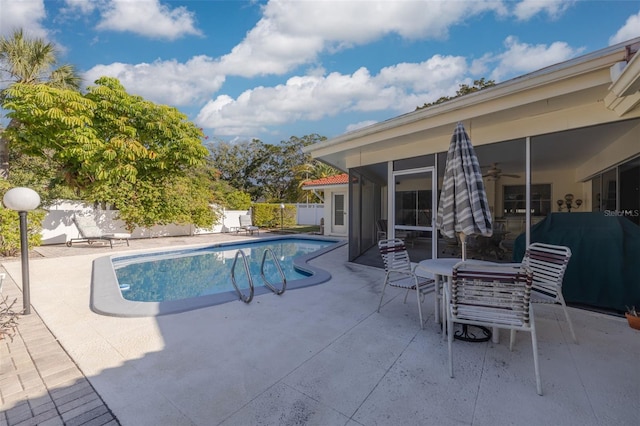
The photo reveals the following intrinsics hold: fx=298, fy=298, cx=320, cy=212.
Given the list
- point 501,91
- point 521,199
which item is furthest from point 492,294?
point 521,199

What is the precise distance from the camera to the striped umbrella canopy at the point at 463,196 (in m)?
3.43

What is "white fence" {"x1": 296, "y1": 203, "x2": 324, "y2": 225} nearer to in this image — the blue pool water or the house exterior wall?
the house exterior wall

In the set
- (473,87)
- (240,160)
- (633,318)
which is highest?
(473,87)

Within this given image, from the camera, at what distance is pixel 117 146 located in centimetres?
1235

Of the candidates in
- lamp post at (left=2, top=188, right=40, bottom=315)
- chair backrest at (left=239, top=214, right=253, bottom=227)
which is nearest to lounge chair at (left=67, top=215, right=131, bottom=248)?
chair backrest at (left=239, top=214, right=253, bottom=227)

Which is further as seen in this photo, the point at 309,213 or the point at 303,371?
the point at 309,213

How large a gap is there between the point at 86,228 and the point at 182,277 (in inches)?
267

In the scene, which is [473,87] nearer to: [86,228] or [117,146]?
[117,146]

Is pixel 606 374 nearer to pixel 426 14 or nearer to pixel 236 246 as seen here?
pixel 426 14

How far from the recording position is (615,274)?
13.8 feet

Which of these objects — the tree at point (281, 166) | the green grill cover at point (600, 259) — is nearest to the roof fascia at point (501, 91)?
the green grill cover at point (600, 259)

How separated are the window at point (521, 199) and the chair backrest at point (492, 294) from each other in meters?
9.43

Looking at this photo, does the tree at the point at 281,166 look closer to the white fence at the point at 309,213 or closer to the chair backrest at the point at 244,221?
the white fence at the point at 309,213

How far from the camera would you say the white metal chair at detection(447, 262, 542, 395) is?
2650 mm
